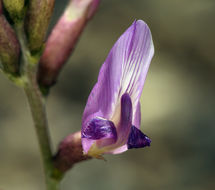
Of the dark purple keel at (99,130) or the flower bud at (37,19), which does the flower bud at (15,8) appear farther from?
the dark purple keel at (99,130)

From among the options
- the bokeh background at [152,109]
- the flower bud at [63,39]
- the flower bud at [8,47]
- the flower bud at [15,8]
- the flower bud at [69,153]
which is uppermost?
the flower bud at [15,8]

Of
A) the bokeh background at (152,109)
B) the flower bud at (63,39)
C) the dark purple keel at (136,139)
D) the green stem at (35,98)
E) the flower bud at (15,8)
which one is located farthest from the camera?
the bokeh background at (152,109)

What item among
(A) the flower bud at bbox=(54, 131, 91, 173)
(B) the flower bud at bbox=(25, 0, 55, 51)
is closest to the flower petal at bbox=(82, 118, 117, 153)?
(A) the flower bud at bbox=(54, 131, 91, 173)

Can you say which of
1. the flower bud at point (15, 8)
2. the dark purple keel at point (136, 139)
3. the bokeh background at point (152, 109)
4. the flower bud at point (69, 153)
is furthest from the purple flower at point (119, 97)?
the bokeh background at point (152, 109)

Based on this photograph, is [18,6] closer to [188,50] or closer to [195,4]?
[188,50]

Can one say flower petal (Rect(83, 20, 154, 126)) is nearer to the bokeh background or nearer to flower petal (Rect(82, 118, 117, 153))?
flower petal (Rect(82, 118, 117, 153))

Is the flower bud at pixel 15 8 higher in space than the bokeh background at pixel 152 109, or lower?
higher

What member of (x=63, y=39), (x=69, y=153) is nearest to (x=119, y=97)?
(x=69, y=153)
